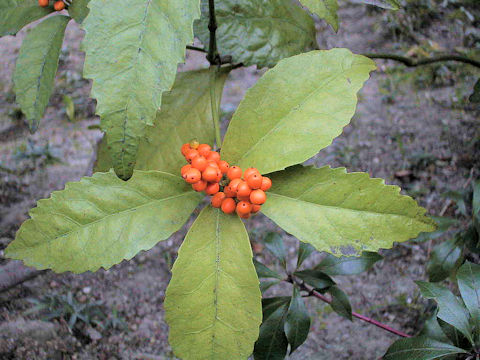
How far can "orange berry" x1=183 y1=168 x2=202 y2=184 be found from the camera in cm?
79

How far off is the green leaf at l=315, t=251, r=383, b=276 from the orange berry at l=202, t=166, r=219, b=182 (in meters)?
0.80

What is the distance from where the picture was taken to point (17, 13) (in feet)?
3.34

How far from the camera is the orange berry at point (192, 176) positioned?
31.1 inches

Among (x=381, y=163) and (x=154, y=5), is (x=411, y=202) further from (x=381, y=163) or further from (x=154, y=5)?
(x=381, y=163)

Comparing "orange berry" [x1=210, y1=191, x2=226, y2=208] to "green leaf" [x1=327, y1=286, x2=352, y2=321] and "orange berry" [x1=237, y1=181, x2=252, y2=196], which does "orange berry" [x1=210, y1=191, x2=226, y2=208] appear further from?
"green leaf" [x1=327, y1=286, x2=352, y2=321]

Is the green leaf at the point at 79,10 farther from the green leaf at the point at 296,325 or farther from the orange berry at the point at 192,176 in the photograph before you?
the green leaf at the point at 296,325

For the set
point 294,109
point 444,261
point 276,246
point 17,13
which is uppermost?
point 17,13

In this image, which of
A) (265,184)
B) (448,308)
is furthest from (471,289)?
(265,184)

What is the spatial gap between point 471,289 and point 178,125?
83 cm

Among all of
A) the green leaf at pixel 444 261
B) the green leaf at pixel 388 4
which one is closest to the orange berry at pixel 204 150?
the green leaf at pixel 388 4

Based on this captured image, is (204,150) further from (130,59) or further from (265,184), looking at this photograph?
(130,59)

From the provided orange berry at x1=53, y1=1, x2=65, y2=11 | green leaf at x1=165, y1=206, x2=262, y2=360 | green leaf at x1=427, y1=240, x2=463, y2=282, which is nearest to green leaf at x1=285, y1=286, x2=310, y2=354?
green leaf at x1=165, y1=206, x2=262, y2=360

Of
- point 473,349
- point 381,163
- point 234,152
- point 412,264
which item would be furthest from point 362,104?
point 234,152

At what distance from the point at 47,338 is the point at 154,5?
5.41 ft
